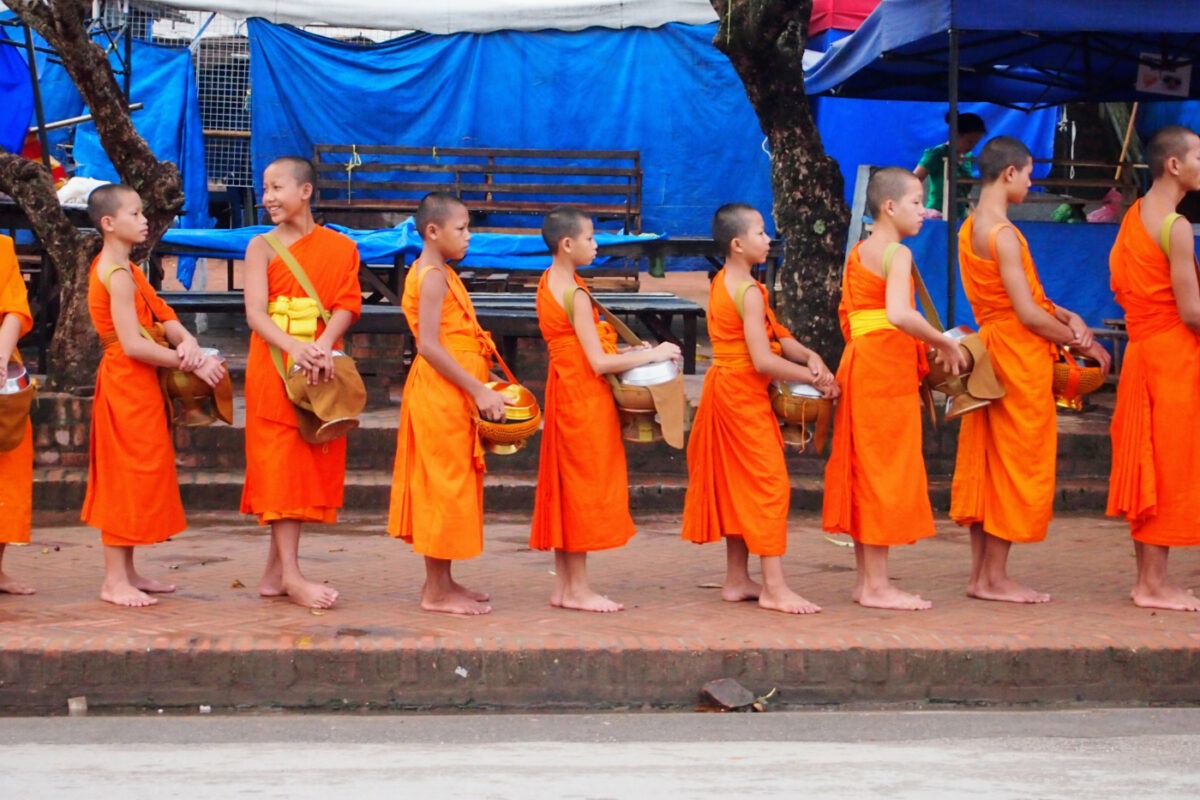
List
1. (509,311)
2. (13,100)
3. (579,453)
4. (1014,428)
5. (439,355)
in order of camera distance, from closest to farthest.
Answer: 1. (439,355)
2. (579,453)
3. (1014,428)
4. (509,311)
5. (13,100)

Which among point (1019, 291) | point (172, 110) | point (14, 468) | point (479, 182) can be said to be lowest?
point (14, 468)

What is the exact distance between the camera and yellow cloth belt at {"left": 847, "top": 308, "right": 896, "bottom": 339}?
5.95 meters

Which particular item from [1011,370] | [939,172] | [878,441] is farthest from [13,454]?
[939,172]

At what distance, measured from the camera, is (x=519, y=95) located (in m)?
15.4

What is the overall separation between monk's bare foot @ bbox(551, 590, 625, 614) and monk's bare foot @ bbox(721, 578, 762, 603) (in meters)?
0.44

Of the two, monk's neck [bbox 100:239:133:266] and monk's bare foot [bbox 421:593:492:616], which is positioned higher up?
monk's neck [bbox 100:239:133:266]

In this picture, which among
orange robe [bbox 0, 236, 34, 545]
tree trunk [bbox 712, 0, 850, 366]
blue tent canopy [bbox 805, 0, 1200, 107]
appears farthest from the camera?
tree trunk [bbox 712, 0, 850, 366]

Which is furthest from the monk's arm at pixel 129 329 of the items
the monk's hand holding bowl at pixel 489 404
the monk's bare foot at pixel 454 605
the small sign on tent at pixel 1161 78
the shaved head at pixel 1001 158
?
the small sign on tent at pixel 1161 78

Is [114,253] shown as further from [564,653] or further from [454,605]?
[564,653]

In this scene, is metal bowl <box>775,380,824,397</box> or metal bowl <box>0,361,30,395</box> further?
metal bowl <box>775,380,824,397</box>

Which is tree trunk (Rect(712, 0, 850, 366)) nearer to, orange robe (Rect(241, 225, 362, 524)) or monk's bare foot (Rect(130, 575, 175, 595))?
orange robe (Rect(241, 225, 362, 524))

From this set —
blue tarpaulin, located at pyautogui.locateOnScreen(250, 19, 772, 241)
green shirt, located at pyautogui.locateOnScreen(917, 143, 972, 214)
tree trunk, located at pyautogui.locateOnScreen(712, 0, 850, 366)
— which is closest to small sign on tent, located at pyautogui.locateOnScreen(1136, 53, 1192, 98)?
green shirt, located at pyautogui.locateOnScreen(917, 143, 972, 214)

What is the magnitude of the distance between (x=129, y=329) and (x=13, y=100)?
689 centimetres

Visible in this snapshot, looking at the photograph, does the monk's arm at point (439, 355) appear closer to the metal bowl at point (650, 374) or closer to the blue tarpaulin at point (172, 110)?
the metal bowl at point (650, 374)
